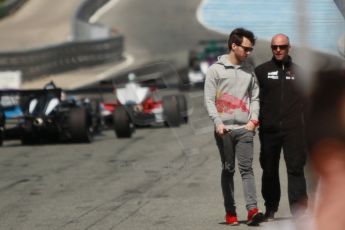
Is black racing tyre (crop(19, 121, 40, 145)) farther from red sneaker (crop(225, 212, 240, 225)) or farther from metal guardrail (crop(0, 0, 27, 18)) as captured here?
metal guardrail (crop(0, 0, 27, 18))

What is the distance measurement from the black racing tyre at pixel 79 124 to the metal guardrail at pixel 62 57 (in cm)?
2278

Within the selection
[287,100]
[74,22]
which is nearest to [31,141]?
[287,100]

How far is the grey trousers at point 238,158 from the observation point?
26.8ft

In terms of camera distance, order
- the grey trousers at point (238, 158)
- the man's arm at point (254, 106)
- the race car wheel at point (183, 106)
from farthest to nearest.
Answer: the race car wheel at point (183, 106), the grey trousers at point (238, 158), the man's arm at point (254, 106)

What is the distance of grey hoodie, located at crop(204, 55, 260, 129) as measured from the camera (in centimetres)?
811

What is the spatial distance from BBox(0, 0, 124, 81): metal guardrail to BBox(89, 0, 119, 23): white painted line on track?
1080cm

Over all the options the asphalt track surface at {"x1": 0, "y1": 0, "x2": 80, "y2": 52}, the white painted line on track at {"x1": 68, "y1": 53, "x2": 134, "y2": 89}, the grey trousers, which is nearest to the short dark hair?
the grey trousers

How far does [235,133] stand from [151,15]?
5733 cm

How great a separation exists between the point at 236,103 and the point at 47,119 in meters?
10.6

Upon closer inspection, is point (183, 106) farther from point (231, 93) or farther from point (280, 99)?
point (280, 99)

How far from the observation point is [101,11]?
63.0 metres

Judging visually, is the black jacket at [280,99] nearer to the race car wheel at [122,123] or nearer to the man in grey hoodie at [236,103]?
the man in grey hoodie at [236,103]

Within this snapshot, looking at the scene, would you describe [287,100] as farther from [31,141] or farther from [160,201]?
[31,141]

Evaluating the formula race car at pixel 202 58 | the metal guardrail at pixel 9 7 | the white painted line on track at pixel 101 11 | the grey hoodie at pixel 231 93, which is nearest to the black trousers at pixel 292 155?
the grey hoodie at pixel 231 93
